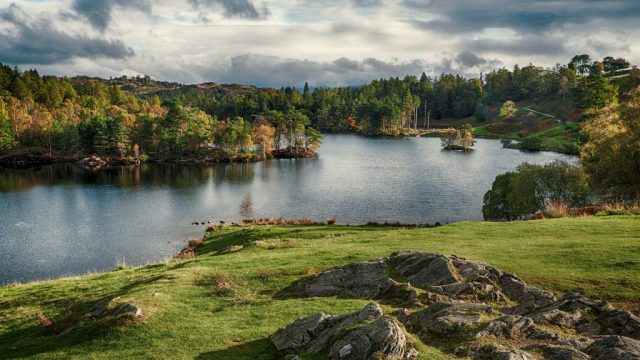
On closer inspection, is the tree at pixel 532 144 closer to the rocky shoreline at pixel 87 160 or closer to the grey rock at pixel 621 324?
the rocky shoreline at pixel 87 160

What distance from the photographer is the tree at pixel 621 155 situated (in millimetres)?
43188

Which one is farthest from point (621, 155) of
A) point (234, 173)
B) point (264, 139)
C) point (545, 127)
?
point (545, 127)

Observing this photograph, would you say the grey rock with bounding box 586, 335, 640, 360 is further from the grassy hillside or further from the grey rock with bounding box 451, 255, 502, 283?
A: the grassy hillside

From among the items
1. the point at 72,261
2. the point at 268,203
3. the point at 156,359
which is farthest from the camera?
the point at 268,203

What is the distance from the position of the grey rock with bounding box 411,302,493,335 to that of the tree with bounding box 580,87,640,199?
Result: 118 ft

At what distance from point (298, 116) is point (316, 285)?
13244 centimetres

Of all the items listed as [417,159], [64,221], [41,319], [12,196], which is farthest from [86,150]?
[41,319]

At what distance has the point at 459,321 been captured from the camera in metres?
13.9

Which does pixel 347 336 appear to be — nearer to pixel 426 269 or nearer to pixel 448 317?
pixel 448 317

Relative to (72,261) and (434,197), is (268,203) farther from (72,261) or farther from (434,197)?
(72,261)

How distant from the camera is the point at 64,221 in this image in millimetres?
65375

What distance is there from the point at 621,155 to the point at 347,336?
41800 millimetres

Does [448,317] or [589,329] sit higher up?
[448,317]

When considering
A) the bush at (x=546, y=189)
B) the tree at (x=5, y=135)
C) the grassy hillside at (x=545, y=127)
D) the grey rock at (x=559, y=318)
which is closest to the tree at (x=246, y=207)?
the bush at (x=546, y=189)
